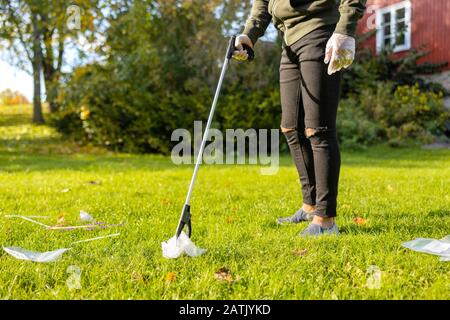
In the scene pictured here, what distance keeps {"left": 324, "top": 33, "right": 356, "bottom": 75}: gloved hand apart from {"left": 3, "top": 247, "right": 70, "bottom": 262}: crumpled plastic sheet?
1619 millimetres

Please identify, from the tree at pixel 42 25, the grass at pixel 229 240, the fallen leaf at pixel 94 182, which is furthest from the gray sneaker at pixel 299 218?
the tree at pixel 42 25

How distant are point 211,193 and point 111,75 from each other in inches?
275

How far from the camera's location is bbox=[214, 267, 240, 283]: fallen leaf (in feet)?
6.56

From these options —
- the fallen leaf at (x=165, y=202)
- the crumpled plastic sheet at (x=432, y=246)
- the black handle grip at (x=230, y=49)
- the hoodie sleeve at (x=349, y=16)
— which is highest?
the hoodie sleeve at (x=349, y=16)

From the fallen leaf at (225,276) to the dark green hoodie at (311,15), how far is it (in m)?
1.31

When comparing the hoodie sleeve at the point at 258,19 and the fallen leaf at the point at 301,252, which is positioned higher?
the hoodie sleeve at the point at 258,19

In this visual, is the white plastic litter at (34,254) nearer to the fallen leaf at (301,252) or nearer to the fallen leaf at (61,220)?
the fallen leaf at (61,220)

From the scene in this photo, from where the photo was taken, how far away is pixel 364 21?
558 inches

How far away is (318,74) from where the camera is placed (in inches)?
103

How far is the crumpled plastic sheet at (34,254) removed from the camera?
7.41ft

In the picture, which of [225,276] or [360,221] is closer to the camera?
[225,276]

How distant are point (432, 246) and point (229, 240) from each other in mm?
1026

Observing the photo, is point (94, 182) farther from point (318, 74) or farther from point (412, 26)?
point (412, 26)

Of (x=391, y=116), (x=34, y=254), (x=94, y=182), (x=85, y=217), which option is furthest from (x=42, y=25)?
(x=34, y=254)
